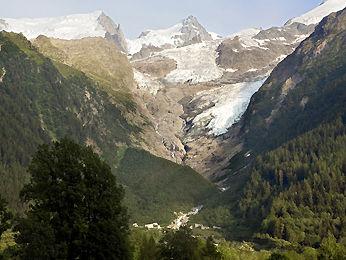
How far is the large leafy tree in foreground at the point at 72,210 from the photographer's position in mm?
54312

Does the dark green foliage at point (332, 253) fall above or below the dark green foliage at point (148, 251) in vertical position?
below

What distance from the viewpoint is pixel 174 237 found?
85625mm

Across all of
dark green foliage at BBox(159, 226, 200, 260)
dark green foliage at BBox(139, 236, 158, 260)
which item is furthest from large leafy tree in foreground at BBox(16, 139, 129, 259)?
dark green foliage at BBox(139, 236, 158, 260)

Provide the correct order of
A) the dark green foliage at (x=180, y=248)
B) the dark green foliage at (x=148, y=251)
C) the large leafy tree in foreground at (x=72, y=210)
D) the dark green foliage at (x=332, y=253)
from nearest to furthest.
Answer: the large leafy tree in foreground at (x=72, y=210) → the dark green foliage at (x=180, y=248) → the dark green foliage at (x=148, y=251) → the dark green foliage at (x=332, y=253)

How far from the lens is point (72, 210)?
57.4m

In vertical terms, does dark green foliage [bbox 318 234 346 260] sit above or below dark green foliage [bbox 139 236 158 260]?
below

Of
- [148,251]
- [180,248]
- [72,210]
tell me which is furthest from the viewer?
[148,251]

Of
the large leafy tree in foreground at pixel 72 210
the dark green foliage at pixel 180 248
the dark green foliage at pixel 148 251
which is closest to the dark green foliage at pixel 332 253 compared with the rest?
the dark green foliage at pixel 148 251

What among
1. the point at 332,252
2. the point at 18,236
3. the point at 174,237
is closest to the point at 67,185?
the point at 18,236

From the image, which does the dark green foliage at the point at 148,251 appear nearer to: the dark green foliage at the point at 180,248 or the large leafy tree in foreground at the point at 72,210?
the dark green foliage at the point at 180,248

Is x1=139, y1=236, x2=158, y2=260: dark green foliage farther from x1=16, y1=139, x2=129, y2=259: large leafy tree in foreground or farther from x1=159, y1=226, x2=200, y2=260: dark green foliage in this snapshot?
x1=16, y1=139, x2=129, y2=259: large leafy tree in foreground

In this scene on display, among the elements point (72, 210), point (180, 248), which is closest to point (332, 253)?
point (180, 248)

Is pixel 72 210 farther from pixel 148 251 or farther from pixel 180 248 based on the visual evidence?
pixel 148 251

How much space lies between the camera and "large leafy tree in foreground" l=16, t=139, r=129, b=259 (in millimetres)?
54312
